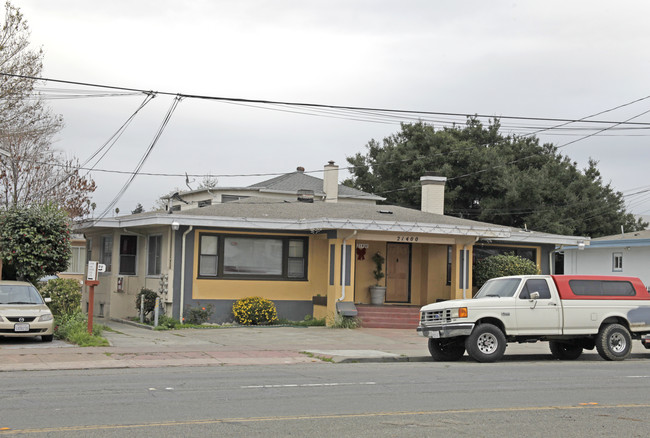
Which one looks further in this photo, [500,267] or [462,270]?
[500,267]

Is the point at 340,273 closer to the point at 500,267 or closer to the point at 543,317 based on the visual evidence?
the point at 500,267

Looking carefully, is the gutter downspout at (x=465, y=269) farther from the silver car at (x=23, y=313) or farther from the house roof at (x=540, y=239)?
the silver car at (x=23, y=313)

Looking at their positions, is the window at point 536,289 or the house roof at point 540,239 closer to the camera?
the window at point 536,289

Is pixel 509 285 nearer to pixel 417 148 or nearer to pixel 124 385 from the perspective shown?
pixel 124 385

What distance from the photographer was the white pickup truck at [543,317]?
1720 cm

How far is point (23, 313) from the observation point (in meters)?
18.6

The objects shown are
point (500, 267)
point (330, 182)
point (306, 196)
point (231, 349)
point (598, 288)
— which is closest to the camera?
point (598, 288)

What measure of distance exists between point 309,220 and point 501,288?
8.51 m

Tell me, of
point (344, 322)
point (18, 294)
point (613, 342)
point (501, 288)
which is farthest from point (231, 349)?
point (613, 342)

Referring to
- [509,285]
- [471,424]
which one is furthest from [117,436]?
[509,285]

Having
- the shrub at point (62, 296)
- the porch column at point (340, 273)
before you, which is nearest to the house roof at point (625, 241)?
the porch column at point (340, 273)

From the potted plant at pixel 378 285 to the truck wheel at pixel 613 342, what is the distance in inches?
396

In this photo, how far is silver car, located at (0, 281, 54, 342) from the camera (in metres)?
18.4

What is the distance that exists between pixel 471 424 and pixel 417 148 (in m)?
43.4
